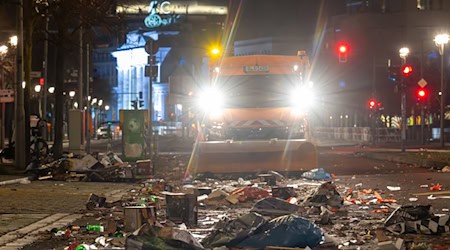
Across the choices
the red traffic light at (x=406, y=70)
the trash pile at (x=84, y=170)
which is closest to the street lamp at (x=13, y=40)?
the trash pile at (x=84, y=170)

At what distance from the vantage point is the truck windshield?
21.0 metres

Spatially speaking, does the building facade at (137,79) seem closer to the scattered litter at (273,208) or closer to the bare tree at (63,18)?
the bare tree at (63,18)

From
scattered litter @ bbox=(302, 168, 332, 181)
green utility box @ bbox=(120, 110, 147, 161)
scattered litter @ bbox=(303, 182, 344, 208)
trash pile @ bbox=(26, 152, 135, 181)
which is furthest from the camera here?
Answer: green utility box @ bbox=(120, 110, 147, 161)

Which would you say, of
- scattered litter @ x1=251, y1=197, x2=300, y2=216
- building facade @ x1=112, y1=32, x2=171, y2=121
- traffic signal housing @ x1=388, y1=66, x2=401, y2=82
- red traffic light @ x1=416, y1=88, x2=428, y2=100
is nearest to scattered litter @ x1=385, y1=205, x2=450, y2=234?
scattered litter @ x1=251, y1=197, x2=300, y2=216

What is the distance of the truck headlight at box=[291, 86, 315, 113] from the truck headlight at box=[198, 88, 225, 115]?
6.91 feet

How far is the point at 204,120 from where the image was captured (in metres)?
21.2

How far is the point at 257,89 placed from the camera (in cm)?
2122

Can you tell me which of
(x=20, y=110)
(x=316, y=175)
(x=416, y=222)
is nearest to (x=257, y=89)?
(x=316, y=175)

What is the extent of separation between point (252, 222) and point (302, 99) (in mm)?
12564

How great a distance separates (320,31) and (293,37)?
17.9ft

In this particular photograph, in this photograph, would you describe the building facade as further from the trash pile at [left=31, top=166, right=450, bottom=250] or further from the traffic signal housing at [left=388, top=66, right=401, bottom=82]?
the trash pile at [left=31, top=166, right=450, bottom=250]

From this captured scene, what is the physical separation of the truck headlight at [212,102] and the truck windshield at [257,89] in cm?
18

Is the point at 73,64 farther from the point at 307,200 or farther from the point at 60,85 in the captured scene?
the point at 307,200

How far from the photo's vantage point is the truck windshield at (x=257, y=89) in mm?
20969
